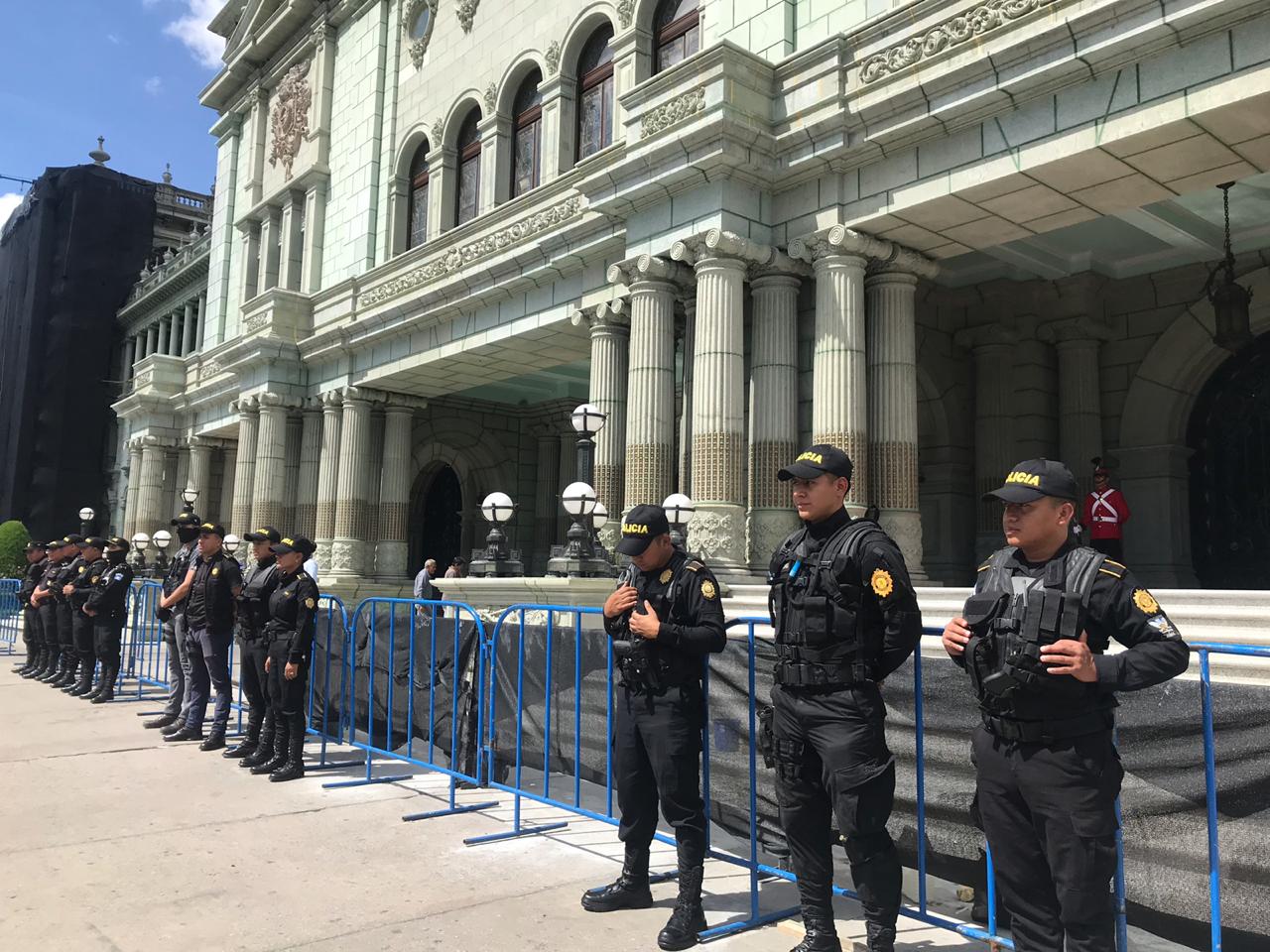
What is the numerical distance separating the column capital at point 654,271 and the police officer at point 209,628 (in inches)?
255

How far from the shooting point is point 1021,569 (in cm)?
326

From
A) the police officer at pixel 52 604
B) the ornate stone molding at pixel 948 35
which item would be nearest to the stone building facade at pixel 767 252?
the ornate stone molding at pixel 948 35

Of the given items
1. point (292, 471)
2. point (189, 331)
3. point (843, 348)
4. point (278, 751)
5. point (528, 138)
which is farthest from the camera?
point (189, 331)

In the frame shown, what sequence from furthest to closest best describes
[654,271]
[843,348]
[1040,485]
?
[654,271]
[843,348]
[1040,485]

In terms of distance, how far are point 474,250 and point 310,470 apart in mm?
8237

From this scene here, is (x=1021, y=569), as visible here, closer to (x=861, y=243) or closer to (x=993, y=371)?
(x=861, y=243)

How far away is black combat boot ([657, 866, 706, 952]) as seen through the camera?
4105mm

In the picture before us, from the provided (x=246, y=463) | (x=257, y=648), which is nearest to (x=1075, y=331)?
(x=257, y=648)

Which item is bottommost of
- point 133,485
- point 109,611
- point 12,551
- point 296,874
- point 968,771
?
point 296,874

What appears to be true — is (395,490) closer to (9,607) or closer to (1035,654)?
(9,607)

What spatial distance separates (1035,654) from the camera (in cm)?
293

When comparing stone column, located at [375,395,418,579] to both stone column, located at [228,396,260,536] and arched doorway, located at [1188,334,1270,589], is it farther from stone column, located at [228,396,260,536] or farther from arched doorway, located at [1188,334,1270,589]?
arched doorway, located at [1188,334,1270,589]

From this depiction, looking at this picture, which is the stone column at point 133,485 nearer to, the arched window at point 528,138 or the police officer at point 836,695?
the arched window at point 528,138

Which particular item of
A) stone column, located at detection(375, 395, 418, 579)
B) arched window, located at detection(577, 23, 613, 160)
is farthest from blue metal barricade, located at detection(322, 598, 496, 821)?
stone column, located at detection(375, 395, 418, 579)
